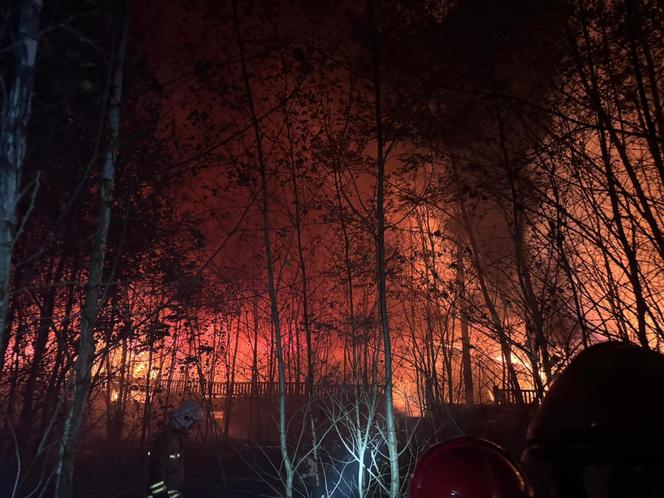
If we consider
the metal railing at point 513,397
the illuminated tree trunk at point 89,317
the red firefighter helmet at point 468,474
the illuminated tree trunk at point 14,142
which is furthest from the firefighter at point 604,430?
the metal railing at point 513,397

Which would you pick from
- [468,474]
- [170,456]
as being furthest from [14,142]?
[468,474]

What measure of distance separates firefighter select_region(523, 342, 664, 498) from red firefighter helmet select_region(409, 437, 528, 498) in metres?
0.08

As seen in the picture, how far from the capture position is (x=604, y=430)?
3.38 ft

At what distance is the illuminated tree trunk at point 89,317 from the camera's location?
16.5 feet

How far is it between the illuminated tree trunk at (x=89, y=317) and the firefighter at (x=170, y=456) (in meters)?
0.89

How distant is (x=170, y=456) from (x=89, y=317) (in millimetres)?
2009

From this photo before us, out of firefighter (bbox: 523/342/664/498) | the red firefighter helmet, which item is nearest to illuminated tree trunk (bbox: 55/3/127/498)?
the red firefighter helmet

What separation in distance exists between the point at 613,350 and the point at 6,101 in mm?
4560

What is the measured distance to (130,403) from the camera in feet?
66.9

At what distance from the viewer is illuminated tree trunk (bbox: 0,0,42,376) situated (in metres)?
3.67

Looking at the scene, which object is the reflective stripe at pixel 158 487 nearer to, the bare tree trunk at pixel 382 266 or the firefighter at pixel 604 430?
Answer: the bare tree trunk at pixel 382 266

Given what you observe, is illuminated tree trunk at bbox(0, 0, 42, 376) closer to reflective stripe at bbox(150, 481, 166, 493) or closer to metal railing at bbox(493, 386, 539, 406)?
reflective stripe at bbox(150, 481, 166, 493)

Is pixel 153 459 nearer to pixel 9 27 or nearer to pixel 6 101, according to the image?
pixel 6 101

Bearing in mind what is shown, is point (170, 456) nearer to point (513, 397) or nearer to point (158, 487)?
point (158, 487)
